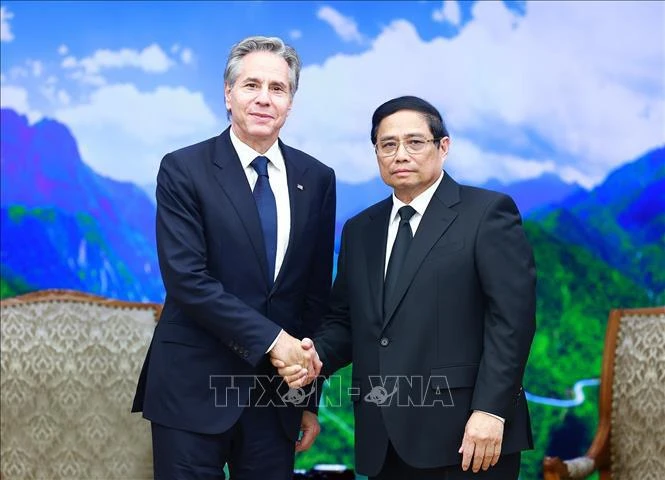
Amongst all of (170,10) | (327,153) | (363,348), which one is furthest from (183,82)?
(363,348)

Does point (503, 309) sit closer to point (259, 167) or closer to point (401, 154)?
point (401, 154)

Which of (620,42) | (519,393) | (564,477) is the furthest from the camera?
(620,42)

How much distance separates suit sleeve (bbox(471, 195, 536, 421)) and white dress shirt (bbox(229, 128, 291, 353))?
0.47 metres

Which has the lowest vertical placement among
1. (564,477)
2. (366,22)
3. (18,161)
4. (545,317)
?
(564,477)

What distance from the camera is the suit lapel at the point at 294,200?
7.28 feet

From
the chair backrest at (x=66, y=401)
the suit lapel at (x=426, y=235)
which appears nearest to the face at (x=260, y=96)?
the suit lapel at (x=426, y=235)

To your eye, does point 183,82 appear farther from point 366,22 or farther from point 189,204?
point 189,204

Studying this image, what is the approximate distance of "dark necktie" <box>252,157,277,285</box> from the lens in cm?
221

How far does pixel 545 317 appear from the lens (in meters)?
4.15

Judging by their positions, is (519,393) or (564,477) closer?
(519,393)

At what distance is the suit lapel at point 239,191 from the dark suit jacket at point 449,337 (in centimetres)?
30

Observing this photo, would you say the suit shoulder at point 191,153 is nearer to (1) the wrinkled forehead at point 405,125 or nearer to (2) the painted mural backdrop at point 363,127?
(1) the wrinkled forehead at point 405,125

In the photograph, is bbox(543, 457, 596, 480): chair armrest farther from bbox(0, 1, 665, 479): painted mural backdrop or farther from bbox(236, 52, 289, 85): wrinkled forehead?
bbox(0, 1, 665, 479): painted mural backdrop

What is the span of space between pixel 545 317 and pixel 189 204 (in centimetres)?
239
